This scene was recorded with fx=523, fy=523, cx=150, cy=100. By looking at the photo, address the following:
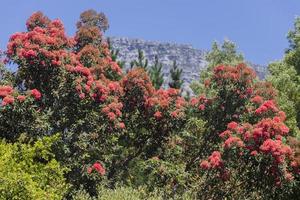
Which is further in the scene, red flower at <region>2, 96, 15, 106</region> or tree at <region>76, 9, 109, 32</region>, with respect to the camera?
tree at <region>76, 9, 109, 32</region>

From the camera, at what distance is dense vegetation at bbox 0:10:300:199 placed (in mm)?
18219

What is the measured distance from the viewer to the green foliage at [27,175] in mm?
13320

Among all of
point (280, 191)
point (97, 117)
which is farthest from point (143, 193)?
point (280, 191)

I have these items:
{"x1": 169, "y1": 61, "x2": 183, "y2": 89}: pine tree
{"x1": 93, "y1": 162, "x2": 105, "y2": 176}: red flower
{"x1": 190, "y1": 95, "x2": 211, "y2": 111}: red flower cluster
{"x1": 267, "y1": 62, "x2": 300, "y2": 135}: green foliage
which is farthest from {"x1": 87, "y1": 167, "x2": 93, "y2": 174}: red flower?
{"x1": 169, "y1": 61, "x2": 183, "y2": 89}: pine tree

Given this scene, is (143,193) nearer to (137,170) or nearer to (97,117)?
(97,117)

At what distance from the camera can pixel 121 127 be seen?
67.6ft

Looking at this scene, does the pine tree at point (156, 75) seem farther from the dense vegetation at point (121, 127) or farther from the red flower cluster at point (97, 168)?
the red flower cluster at point (97, 168)

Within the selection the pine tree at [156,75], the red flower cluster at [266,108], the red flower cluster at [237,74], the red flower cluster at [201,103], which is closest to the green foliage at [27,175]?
the red flower cluster at [201,103]

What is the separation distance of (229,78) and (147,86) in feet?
11.7

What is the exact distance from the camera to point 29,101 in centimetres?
1820

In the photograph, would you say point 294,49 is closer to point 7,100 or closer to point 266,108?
point 266,108

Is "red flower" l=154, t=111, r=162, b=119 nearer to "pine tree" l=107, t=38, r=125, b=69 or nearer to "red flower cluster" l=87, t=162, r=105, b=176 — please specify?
"red flower cluster" l=87, t=162, r=105, b=176

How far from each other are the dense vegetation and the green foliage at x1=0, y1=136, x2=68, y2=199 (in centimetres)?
4

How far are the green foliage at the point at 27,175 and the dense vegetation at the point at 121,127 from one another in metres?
0.04
